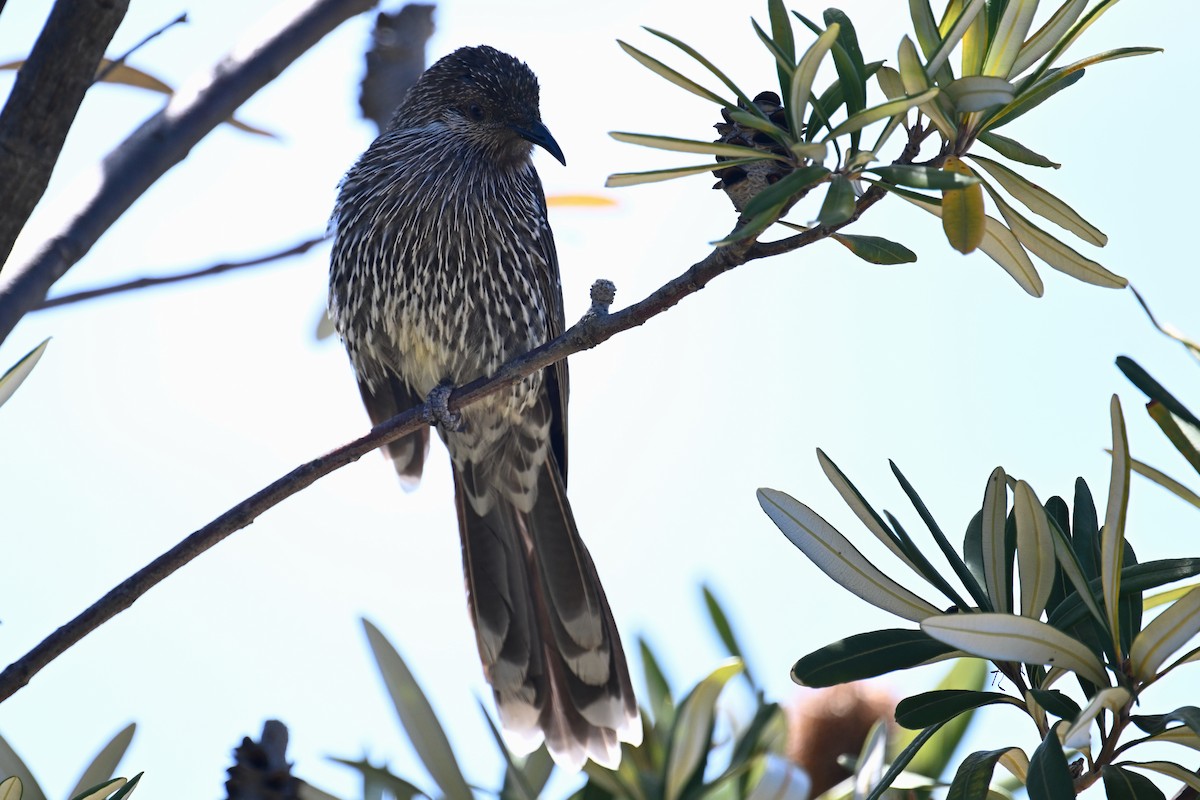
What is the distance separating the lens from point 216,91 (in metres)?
2.77

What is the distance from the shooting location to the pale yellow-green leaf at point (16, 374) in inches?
84.5

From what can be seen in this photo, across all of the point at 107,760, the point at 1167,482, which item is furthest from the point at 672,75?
the point at 107,760

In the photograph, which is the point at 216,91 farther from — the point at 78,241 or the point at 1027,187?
the point at 1027,187

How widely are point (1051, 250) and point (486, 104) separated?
275 cm

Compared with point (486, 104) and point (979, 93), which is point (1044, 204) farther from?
point (486, 104)

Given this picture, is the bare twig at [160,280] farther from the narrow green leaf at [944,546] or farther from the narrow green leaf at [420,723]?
the narrow green leaf at [944,546]

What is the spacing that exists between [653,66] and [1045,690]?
→ 1015 mm

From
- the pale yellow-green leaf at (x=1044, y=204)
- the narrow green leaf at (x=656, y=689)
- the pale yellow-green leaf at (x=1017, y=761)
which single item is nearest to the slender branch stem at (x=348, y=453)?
the pale yellow-green leaf at (x=1044, y=204)

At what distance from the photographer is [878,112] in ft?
5.18

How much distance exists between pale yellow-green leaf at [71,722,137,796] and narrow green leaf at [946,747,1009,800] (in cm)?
156

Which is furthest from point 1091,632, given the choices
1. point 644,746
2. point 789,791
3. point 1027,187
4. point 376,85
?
point 376,85

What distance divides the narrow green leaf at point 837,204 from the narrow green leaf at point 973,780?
2.43ft

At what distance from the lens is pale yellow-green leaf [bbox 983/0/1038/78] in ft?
5.80

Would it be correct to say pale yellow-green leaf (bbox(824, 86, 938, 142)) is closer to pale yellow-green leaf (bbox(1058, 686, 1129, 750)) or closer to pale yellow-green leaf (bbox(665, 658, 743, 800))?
pale yellow-green leaf (bbox(1058, 686, 1129, 750))
